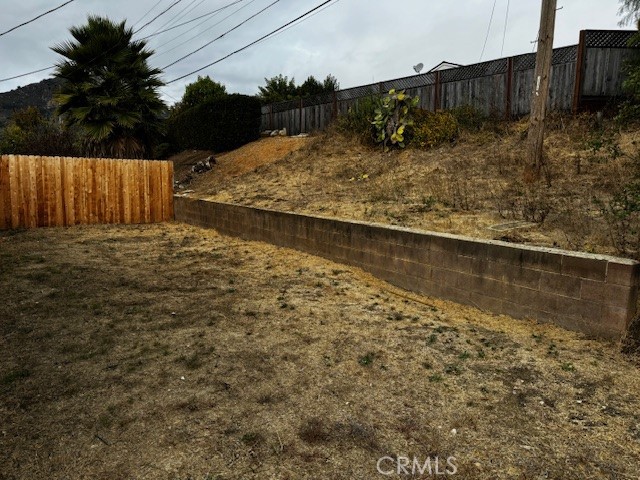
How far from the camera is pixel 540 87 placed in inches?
290

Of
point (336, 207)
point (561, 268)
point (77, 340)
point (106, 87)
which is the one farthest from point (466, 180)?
point (106, 87)

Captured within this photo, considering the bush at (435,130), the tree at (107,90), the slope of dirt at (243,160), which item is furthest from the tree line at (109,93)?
the bush at (435,130)

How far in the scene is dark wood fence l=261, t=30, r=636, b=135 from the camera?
385 inches

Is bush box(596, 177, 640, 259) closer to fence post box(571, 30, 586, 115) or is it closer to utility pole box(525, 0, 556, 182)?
utility pole box(525, 0, 556, 182)

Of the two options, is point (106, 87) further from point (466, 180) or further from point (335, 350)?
point (335, 350)

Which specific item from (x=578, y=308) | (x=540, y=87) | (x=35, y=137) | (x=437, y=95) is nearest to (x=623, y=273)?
Result: (x=578, y=308)

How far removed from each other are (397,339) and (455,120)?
29.9 ft

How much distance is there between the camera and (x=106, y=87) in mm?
12891

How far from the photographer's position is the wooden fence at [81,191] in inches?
385

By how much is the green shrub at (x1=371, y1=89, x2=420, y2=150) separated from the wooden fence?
6086mm

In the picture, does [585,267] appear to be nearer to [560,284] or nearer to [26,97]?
[560,284]

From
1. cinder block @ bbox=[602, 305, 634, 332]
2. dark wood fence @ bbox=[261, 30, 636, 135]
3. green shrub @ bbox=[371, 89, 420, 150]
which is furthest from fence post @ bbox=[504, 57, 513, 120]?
cinder block @ bbox=[602, 305, 634, 332]

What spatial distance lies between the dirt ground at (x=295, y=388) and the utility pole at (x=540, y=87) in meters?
4.36

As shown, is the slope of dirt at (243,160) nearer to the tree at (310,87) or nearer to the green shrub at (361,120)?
the green shrub at (361,120)
